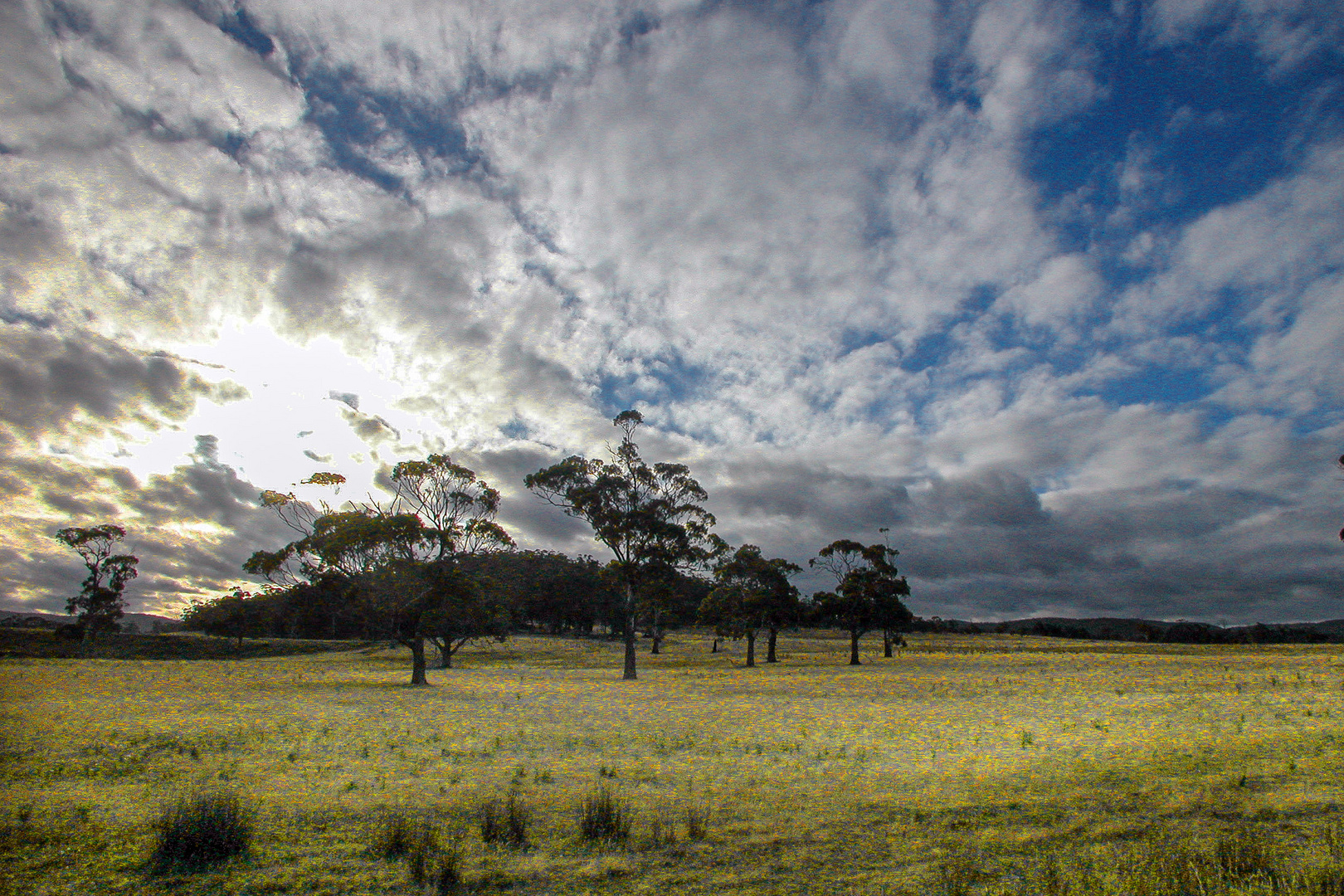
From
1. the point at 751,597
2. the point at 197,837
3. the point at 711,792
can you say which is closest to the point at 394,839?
the point at 197,837

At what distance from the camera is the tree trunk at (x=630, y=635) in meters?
42.8

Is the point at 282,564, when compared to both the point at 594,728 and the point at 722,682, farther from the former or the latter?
the point at 594,728

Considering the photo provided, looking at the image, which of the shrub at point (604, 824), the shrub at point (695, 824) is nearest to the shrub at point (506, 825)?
the shrub at point (604, 824)

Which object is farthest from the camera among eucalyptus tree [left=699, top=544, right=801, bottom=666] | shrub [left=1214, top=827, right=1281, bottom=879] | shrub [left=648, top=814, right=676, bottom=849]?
eucalyptus tree [left=699, top=544, right=801, bottom=666]

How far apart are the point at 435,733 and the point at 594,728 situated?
13.8 ft

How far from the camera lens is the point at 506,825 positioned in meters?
8.44

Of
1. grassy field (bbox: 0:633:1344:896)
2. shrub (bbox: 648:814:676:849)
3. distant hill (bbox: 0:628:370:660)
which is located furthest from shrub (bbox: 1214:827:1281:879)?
distant hill (bbox: 0:628:370:660)

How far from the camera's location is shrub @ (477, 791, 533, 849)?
8.16m

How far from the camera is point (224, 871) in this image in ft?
23.5

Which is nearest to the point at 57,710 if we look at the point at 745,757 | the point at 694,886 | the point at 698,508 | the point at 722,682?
the point at 745,757

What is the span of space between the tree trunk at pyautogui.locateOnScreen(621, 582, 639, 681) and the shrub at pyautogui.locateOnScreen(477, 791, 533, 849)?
1336 inches

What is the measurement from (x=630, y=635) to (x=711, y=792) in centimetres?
3493

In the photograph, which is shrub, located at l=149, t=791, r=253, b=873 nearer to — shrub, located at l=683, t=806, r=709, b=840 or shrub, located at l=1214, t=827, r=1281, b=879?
shrub, located at l=683, t=806, r=709, b=840

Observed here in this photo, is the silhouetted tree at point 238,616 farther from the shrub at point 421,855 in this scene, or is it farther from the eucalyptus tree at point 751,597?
the shrub at point 421,855
